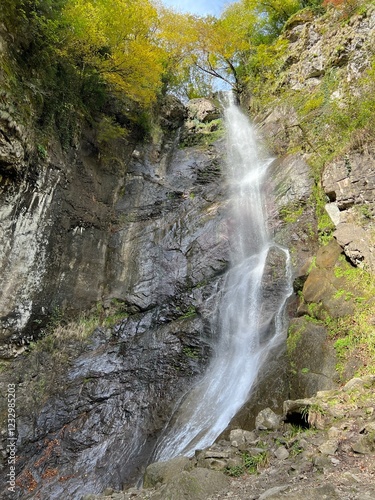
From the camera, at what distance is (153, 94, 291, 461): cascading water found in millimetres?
7562

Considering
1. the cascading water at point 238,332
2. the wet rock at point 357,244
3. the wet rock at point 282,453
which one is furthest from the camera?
the wet rock at point 357,244

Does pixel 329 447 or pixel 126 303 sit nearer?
pixel 329 447

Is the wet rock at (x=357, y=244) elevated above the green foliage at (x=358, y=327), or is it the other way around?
the wet rock at (x=357, y=244)

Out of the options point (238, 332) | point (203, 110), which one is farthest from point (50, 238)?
point (203, 110)

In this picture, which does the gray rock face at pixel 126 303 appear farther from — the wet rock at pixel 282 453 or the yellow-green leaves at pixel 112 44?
the wet rock at pixel 282 453

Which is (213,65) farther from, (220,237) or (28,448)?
(28,448)

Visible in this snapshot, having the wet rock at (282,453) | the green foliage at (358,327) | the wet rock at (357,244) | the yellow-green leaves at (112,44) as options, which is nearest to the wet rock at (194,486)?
the wet rock at (282,453)

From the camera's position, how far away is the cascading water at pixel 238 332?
7562 mm

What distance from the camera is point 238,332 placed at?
9742 millimetres

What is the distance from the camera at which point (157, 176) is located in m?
15.4

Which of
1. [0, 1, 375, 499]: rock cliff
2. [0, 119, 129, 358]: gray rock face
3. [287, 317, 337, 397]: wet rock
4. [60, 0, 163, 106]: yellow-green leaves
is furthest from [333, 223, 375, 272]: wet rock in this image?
[60, 0, 163, 106]: yellow-green leaves

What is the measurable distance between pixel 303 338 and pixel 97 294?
22.0 feet

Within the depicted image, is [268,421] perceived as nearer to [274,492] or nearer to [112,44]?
[274,492]

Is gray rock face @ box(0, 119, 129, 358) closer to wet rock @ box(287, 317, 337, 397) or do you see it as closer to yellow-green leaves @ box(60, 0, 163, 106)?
yellow-green leaves @ box(60, 0, 163, 106)
